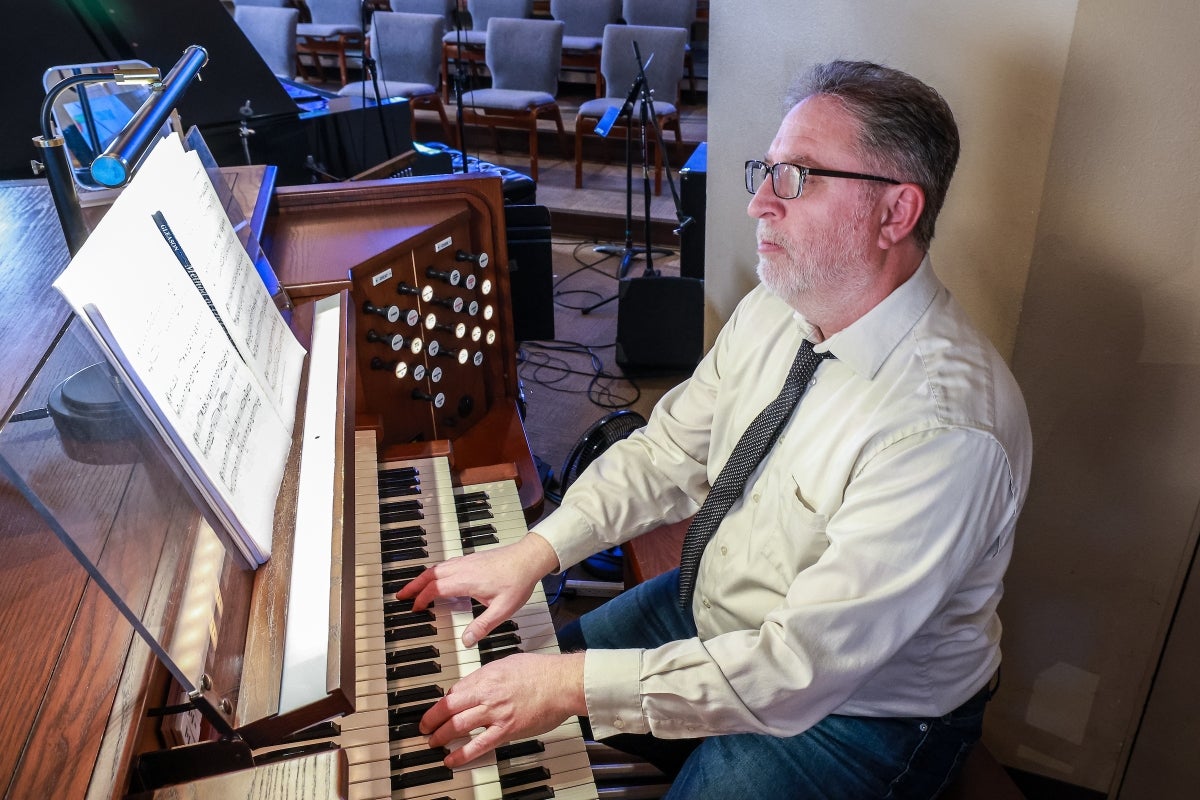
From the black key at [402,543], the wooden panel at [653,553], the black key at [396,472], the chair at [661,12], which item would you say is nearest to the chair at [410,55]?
the chair at [661,12]

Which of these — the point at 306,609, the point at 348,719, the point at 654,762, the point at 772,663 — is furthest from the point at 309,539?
the point at 654,762

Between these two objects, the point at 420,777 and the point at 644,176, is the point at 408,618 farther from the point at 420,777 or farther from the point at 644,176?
the point at 644,176

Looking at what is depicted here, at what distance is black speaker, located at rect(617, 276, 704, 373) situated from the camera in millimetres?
3670

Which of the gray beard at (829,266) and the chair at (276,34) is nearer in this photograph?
the gray beard at (829,266)

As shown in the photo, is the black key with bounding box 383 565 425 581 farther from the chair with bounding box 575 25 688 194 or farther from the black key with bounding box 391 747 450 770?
the chair with bounding box 575 25 688 194

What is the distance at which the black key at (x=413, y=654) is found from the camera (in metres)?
1.36

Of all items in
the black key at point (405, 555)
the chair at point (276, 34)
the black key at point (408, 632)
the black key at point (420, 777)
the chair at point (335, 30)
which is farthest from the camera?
the chair at point (335, 30)

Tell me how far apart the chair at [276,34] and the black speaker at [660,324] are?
3.79 metres

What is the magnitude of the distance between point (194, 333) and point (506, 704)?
615 mm

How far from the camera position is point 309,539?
119cm

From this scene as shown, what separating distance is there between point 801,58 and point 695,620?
1124mm

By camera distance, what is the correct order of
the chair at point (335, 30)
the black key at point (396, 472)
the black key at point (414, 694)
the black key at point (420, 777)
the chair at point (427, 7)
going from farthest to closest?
the chair at point (335, 30) → the chair at point (427, 7) → the black key at point (396, 472) → the black key at point (414, 694) → the black key at point (420, 777)

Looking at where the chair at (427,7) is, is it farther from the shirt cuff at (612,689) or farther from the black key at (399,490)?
the shirt cuff at (612,689)

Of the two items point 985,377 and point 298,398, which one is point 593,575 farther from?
point 985,377
